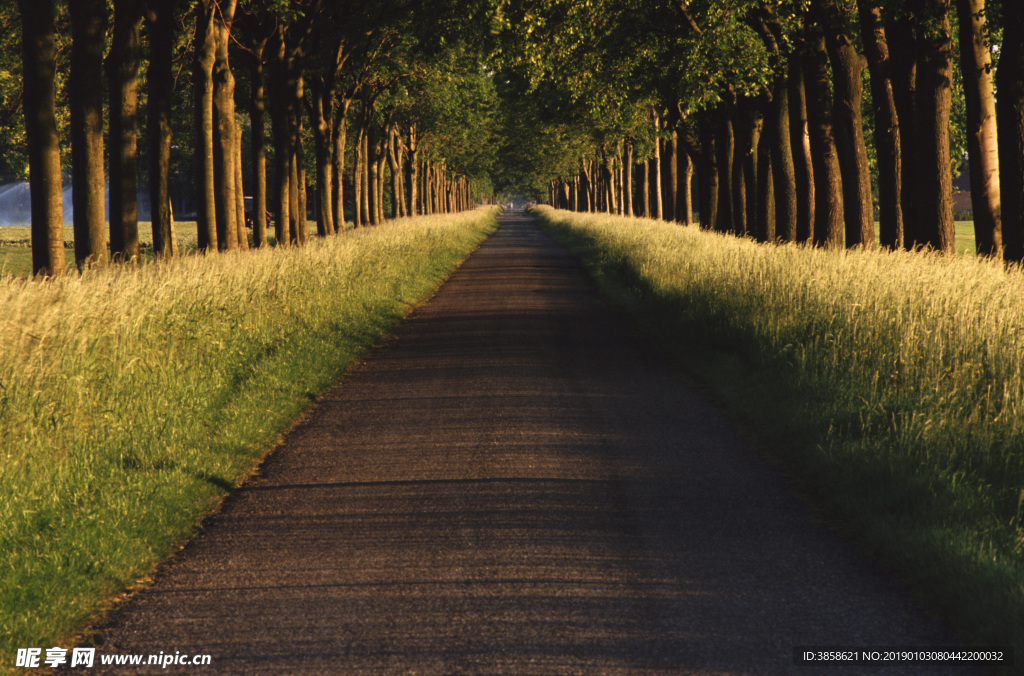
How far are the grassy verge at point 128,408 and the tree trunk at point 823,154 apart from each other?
11170 millimetres

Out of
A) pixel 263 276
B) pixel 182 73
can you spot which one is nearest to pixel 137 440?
pixel 263 276

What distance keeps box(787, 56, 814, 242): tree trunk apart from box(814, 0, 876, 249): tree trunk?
86.1 inches

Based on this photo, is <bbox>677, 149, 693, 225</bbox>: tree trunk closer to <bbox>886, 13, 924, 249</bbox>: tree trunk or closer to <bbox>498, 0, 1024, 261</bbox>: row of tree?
<bbox>498, 0, 1024, 261</bbox>: row of tree

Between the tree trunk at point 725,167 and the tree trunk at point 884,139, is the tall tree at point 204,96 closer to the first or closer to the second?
the tree trunk at point 884,139

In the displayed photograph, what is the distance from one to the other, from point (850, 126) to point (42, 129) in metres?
14.9

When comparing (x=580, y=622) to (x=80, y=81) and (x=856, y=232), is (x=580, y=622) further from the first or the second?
(x=856, y=232)

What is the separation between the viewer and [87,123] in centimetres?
1388

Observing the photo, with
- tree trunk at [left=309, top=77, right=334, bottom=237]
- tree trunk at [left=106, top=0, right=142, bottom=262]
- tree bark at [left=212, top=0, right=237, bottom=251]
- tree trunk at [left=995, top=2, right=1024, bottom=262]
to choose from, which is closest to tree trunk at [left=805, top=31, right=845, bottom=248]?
tree trunk at [left=995, top=2, right=1024, bottom=262]

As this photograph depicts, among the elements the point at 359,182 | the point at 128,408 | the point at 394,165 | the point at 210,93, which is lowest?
the point at 128,408

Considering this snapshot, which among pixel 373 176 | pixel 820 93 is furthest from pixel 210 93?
pixel 373 176

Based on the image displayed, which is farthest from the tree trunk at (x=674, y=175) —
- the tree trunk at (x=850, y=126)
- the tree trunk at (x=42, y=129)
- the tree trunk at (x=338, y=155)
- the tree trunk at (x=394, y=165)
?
the tree trunk at (x=42, y=129)

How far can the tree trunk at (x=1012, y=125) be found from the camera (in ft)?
43.1

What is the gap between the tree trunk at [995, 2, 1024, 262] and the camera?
518 inches

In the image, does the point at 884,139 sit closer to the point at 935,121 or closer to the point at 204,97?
the point at 935,121
